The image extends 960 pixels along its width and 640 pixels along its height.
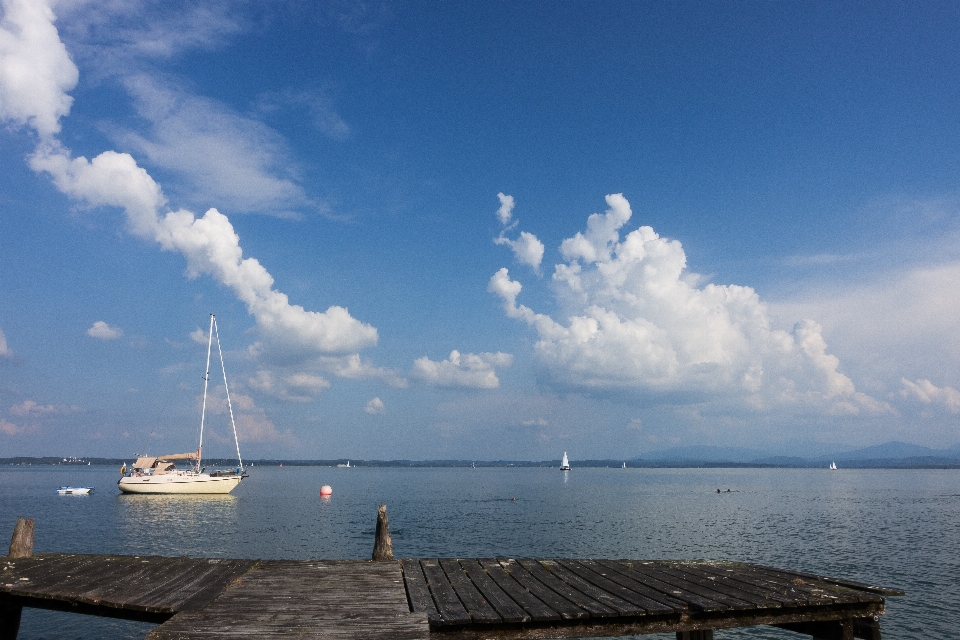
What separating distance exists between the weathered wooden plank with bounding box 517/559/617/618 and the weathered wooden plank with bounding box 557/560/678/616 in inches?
23.5

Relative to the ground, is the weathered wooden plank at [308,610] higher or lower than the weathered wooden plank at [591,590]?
higher

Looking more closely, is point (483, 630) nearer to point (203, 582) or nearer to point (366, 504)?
point (203, 582)

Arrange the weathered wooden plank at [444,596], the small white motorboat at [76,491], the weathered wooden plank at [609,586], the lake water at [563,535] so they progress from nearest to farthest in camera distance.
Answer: the weathered wooden plank at [444,596]
the weathered wooden plank at [609,586]
the lake water at [563,535]
the small white motorboat at [76,491]

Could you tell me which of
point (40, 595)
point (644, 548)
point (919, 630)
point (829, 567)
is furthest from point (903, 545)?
point (40, 595)

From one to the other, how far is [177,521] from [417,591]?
64.0m

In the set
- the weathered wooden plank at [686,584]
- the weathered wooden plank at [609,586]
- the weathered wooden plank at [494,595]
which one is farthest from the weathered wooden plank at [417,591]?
the weathered wooden plank at [686,584]

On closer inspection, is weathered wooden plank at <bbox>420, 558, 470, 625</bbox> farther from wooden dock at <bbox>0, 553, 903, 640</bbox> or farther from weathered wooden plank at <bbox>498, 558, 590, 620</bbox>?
weathered wooden plank at <bbox>498, 558, 590, 620</bbox>

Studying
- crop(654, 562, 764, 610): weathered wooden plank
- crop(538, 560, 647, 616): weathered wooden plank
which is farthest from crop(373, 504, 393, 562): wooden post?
crop(654, 562, 764, 610): weathered wooden plank

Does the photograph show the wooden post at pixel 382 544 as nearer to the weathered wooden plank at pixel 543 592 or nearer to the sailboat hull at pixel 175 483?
the weathered wooden plank at pixel 543 592

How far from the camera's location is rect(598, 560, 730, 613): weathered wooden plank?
36.1ft

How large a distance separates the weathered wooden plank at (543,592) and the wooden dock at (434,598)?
0.12 ft

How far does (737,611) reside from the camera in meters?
11.2

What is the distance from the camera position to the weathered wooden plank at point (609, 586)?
10812 millimetres

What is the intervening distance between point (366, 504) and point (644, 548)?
198 feet
